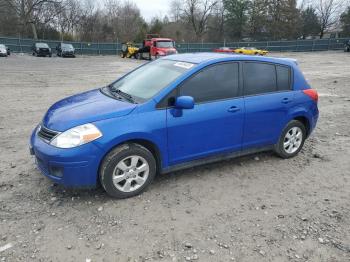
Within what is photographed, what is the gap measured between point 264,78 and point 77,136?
2.84 meters

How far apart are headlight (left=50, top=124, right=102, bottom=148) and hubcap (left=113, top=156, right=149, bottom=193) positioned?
0.46 meters

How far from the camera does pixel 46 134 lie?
149 inches

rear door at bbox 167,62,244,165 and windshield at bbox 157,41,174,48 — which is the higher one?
windshield at bbox 157,41,174,48

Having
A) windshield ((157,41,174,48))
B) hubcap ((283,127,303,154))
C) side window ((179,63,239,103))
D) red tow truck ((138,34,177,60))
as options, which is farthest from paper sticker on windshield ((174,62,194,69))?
windshield ((157,41,174,48))

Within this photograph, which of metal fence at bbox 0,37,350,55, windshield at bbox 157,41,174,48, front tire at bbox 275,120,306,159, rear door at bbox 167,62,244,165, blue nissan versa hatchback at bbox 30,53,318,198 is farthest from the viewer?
metal fence at bbox 0,37,350,55

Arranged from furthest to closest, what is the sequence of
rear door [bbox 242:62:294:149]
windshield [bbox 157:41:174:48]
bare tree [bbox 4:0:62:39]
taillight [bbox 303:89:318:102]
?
1. bare tree [bbox 4:0:62:39]
2. windshield [bbox 157:41:174:48]
3. taillight [bbox 303:89:318:102]
4. rear door [bbox 242:62:294:149]

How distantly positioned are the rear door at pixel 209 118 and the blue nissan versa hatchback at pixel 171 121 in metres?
0.01

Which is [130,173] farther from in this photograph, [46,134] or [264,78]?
[264,78]

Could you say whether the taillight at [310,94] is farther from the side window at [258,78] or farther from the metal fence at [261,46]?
the metal fence at [261,46]

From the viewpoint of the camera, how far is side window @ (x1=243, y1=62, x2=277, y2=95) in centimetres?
465

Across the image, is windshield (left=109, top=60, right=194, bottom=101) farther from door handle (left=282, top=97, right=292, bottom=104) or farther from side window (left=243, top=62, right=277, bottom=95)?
door handle (left=282, top=97, right=292, bottom=104)

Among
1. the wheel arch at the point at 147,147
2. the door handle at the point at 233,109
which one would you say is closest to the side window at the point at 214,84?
the door handle at the point at 233,109

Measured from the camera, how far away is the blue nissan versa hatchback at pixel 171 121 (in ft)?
11.9

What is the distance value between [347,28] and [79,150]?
64.7 m
